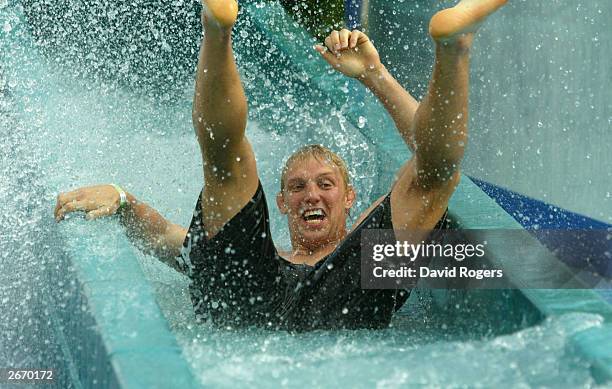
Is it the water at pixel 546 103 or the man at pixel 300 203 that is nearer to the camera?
the man at pixel 300 203

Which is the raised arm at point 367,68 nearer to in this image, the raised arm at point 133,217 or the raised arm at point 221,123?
the raised arm at point 221,123

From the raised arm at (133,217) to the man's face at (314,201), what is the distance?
0.96ft

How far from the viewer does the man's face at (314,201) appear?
264cm

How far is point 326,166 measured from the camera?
2670 millimetres

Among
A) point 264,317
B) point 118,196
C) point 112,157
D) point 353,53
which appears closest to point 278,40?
point 112,157

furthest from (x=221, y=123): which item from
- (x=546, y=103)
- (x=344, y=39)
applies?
(x=546, y=103)

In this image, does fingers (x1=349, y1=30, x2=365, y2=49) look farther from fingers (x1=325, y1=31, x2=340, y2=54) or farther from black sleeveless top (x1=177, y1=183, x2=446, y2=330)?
black sleeveless top (x1=177, y1=183, x2=446, y2=330)

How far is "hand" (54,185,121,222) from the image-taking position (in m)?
2.62

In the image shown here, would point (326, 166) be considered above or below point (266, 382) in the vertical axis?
above

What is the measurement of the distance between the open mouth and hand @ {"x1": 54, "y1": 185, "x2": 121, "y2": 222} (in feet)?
1.57

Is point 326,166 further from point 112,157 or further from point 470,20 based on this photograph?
point 112,157

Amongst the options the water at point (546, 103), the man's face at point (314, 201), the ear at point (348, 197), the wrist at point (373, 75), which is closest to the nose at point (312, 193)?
the man's face at point (314, 201)

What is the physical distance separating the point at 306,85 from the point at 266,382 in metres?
2.11

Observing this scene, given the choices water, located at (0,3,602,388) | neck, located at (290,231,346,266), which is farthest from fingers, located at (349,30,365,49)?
water, located at (0,3,602,388)
